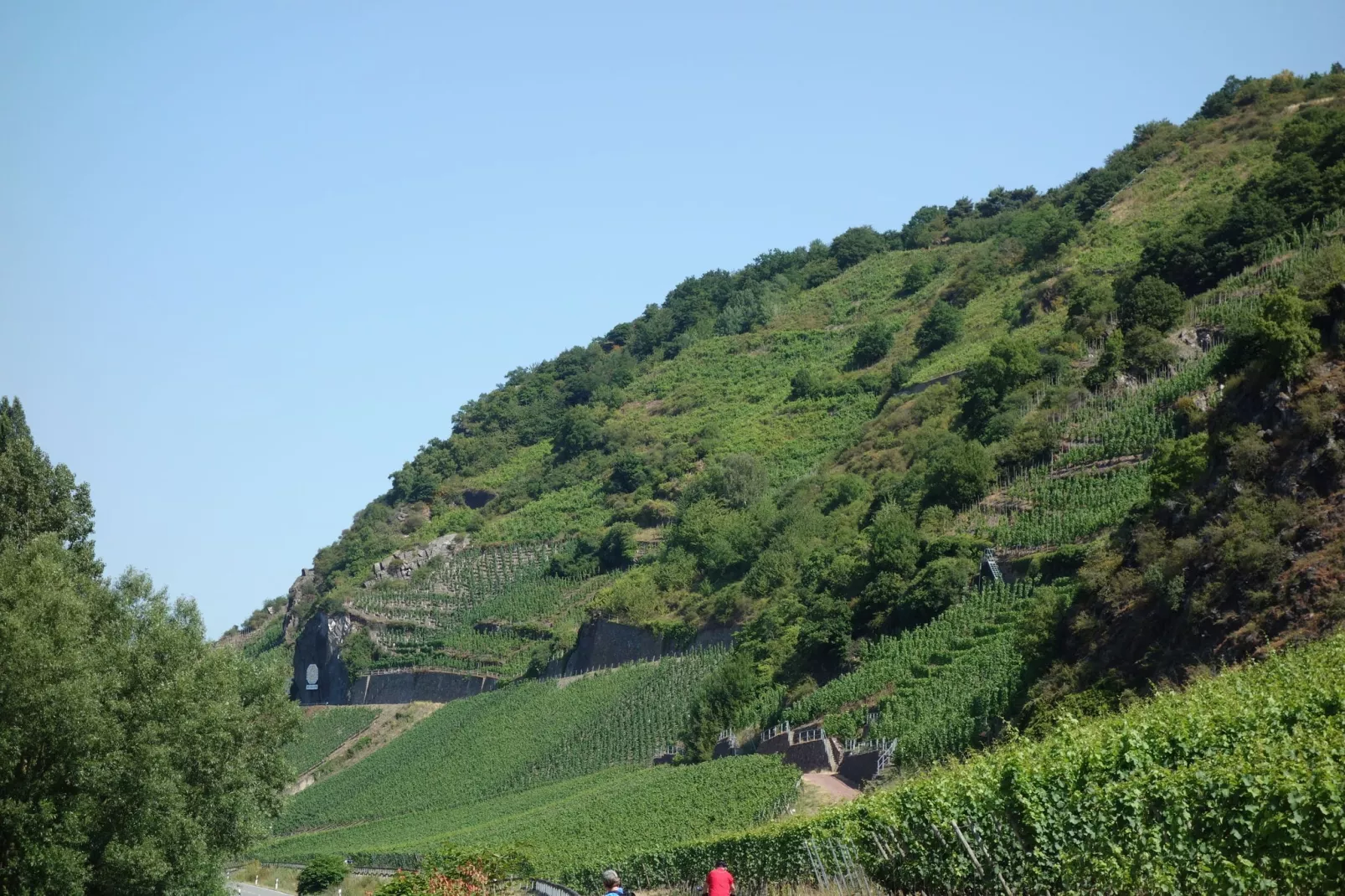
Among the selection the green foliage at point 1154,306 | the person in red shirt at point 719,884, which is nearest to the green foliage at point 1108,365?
the green foliage at point 1154,306

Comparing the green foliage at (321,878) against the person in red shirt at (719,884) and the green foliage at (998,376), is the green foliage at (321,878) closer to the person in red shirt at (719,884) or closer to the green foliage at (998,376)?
the person in red shirt at (719,884)

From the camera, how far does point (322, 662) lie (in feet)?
364

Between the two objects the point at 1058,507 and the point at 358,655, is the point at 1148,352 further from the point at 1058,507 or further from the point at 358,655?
the point at 358,655

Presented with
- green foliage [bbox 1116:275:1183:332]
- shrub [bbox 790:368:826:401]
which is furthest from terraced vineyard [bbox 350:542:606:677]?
green foliage [bbox 1116:275:1183:332]

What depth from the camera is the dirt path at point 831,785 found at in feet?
139

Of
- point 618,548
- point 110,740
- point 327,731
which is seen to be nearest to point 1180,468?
point 110,740

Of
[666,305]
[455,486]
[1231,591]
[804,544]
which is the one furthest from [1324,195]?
[666,305]

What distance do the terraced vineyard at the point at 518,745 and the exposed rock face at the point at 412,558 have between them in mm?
28650

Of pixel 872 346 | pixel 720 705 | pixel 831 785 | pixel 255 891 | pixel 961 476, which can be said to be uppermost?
pixel 872 346

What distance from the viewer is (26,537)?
3541 centimetres

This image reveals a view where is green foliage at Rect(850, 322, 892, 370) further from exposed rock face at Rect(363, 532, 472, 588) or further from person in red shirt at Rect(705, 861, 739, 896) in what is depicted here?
person in red shirt at Rect(705, 861, 739, 896)

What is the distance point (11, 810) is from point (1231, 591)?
26.5 metres

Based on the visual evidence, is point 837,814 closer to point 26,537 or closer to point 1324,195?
point 26,537

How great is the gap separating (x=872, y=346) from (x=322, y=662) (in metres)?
49.0
